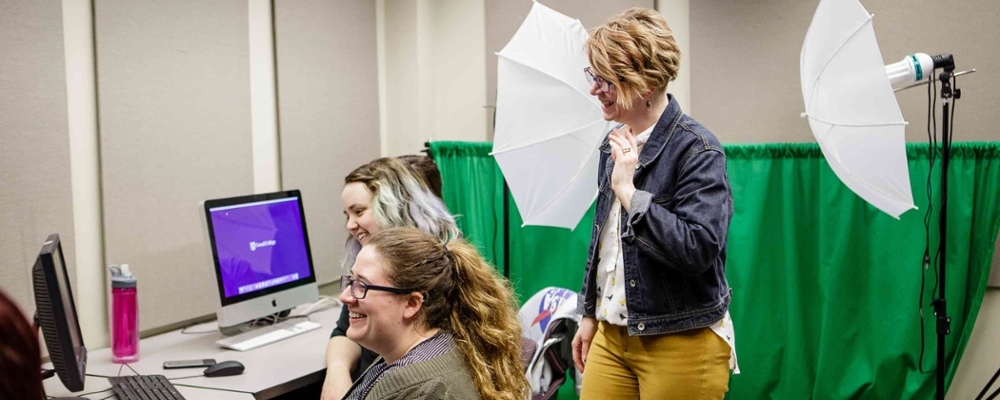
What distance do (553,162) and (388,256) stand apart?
102 centimetres

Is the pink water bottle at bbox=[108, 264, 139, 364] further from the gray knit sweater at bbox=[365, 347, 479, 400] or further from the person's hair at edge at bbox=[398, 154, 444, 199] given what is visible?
the gray knit sweater at bbox=[365, 347, 479, 400]

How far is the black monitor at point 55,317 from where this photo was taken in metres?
1.87

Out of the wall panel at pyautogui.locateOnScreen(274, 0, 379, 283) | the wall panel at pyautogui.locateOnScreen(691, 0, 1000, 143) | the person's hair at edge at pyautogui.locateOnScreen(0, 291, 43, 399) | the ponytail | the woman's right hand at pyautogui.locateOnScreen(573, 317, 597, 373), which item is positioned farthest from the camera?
the wall panel at pyautogui.locateOnScreen(274, 0, 379, 283)

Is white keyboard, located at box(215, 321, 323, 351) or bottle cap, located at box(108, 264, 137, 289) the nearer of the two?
bottle cap, located at box(108, 264, 137, 289)

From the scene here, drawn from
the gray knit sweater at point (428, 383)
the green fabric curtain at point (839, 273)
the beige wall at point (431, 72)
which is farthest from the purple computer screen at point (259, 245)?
the green fabric curtain at point (839, 273)

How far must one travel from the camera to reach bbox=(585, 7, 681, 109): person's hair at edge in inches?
72.9

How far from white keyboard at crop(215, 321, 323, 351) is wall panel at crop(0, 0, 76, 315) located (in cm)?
59

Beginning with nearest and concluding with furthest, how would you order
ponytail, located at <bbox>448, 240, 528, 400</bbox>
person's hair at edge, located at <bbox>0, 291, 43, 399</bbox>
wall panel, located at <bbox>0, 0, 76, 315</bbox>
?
person's hair at edge, located at <bbox>0, 291, 43, 399</bbox> < ponytail, located at <bbox>448, 240, 528, 400</bbox> < wall panel, located at <bbox>0, 0, 76, 315</bbox>

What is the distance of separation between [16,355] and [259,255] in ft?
6.71

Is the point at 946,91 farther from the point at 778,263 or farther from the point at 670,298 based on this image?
the point at 670,298

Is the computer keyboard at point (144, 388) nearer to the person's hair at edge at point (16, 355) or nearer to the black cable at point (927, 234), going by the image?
the person's hair at edge at point (16, 355)

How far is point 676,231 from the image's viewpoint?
5.74 feet

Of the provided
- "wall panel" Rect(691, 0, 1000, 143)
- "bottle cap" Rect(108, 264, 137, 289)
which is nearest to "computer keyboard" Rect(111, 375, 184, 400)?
"bottle cap" Rect(108, 264, 137, 289)

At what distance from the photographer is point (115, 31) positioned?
2.66 metres
